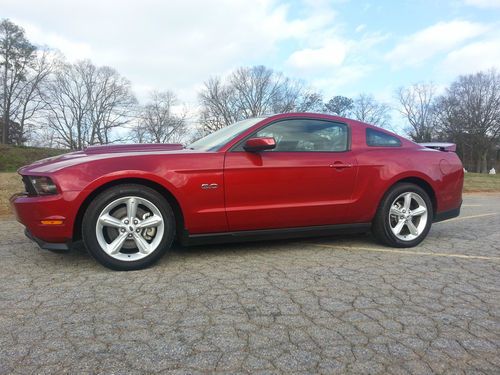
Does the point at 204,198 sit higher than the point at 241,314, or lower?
higher

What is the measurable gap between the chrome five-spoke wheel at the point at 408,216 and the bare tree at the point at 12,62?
54.4 m

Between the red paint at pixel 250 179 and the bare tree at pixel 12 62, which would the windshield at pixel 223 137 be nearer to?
the red paint at pixel 250 179

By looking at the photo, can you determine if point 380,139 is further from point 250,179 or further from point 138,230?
point 138,230

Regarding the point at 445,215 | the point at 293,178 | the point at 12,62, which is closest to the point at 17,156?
the point at 12,62

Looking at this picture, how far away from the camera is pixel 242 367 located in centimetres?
203

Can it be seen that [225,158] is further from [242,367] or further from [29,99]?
[29,99]

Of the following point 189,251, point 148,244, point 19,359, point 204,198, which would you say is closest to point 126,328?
point 19,359

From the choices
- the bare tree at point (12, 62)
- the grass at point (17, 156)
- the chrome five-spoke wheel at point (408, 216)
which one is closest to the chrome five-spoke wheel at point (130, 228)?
the chrome five-spoke wheel at point (408, 216)

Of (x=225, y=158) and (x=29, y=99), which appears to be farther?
(x=29, y=99)

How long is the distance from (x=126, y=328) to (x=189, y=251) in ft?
6.12

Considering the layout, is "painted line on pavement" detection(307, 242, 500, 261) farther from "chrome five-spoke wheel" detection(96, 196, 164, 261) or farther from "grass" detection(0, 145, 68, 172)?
"grass" detection(0, 145, 68, 172)

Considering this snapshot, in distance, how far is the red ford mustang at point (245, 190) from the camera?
3473 mm

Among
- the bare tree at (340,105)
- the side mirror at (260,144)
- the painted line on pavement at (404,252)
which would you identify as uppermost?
the bare tree at (340,105)

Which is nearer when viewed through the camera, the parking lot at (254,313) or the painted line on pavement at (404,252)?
the parking lot at (254,313)
